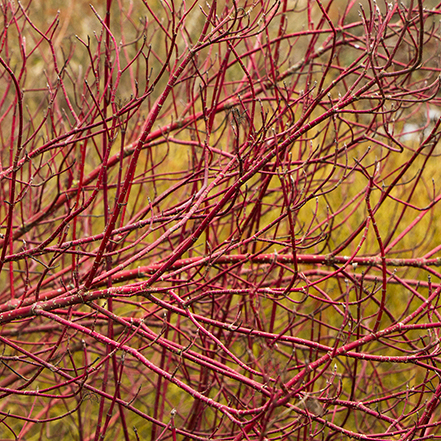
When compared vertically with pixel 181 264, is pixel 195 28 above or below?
above

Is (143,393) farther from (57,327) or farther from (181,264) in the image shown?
(181,264)

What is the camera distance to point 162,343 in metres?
1.26

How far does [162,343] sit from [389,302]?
288 centimetres

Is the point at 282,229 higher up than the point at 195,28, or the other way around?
the point at 195,28

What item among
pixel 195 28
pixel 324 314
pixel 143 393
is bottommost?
pixel 143 393

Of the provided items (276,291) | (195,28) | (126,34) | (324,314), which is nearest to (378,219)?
(324,314)

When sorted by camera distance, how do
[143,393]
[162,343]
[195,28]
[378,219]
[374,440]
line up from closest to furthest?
1. [374,440]
2. [162,343]
3. [143,393]
4. [378,219]
5. [195,28]

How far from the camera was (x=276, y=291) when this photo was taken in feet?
4.14

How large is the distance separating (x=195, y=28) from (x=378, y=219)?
9.41ft

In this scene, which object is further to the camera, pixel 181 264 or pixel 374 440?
pixel 181 264

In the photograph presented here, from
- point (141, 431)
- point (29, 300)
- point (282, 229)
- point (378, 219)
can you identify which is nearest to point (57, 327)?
point (29, 300)

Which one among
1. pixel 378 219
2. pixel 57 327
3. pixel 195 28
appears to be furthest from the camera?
pixel 195 28

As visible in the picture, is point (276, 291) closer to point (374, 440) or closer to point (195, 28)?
point (374, 440)

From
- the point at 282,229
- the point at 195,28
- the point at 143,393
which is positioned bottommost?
the point at 143,393
